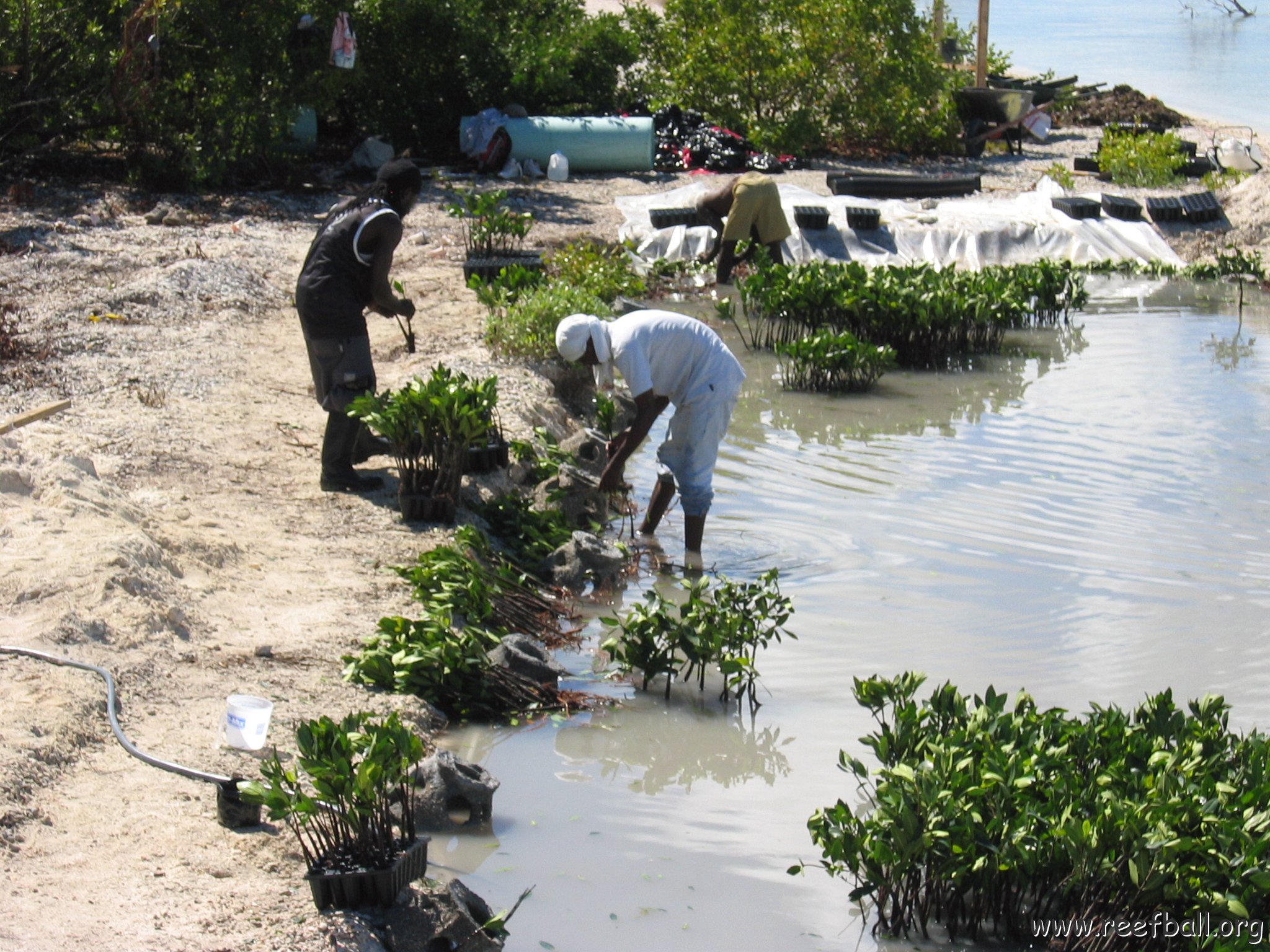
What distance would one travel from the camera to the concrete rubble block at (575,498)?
284 inches

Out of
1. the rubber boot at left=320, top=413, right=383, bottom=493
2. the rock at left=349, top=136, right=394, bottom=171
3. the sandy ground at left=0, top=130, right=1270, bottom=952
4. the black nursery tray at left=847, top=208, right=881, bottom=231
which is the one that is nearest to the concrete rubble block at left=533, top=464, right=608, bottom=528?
the sandy ground at left=0, top=130, right=1270, bottom=952

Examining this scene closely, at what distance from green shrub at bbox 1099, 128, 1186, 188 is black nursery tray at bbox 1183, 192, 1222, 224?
2.38 metres

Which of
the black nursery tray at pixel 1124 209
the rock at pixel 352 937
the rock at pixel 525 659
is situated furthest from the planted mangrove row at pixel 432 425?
the black nursery tray at pixel 1124 209

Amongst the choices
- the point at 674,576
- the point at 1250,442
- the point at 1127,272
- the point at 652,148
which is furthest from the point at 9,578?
the point at 652,148

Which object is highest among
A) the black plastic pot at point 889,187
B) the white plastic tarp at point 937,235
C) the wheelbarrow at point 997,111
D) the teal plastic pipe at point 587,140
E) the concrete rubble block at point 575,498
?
the wheelbarrow at point 997,111

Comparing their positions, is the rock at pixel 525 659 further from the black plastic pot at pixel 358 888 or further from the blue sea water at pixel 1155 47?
the blue sea water at pixel 1155 47

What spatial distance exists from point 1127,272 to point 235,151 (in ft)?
32.3

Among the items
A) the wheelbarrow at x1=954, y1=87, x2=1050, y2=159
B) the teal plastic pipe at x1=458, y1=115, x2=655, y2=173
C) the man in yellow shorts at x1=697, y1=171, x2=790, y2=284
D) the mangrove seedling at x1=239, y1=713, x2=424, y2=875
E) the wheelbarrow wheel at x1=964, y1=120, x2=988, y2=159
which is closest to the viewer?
the mangrove seedling at x1=239, y1=713, x2=424, y2=875

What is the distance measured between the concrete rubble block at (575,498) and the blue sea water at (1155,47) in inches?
971

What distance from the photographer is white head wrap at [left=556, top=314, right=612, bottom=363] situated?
20.2ft

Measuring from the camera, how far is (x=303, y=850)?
3605 millimetres

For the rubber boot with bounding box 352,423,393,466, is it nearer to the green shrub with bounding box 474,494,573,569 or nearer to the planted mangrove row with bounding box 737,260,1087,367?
the green shrub with bounding box 474,494,573,569

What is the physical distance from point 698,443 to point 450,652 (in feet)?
7.08

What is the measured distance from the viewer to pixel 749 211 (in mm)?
13117
